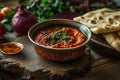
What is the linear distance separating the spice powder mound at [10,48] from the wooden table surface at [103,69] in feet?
1.11

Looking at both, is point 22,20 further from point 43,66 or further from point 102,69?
point 102,69

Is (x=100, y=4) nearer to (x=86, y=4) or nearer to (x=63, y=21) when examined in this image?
(x=86, y=4)

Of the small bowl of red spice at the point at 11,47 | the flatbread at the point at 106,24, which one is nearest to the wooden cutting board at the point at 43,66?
the small bowl of red spice at the point at 11,47

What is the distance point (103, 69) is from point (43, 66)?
0.30m

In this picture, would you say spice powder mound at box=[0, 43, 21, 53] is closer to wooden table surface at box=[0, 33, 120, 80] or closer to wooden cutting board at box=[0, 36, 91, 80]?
wooden cutting board at box=[0, 36, 91, 80]

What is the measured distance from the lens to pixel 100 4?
185 cm

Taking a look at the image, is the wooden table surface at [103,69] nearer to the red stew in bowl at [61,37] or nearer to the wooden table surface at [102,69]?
the wooden table surface at [102,69]

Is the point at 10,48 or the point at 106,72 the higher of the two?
the point at 10,48

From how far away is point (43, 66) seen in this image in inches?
46.4

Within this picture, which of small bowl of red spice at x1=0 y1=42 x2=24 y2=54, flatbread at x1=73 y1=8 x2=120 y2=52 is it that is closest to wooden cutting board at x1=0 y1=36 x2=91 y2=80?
small bowl of red spice at x1=0 y1=42 x2=24 y2=54

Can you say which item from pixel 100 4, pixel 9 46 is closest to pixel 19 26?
pixel 9 46

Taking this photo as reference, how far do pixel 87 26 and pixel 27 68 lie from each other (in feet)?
1.22

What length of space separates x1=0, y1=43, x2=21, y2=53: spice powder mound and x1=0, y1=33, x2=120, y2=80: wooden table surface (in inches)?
13.4

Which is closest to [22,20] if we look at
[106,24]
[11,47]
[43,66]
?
[11,47]
